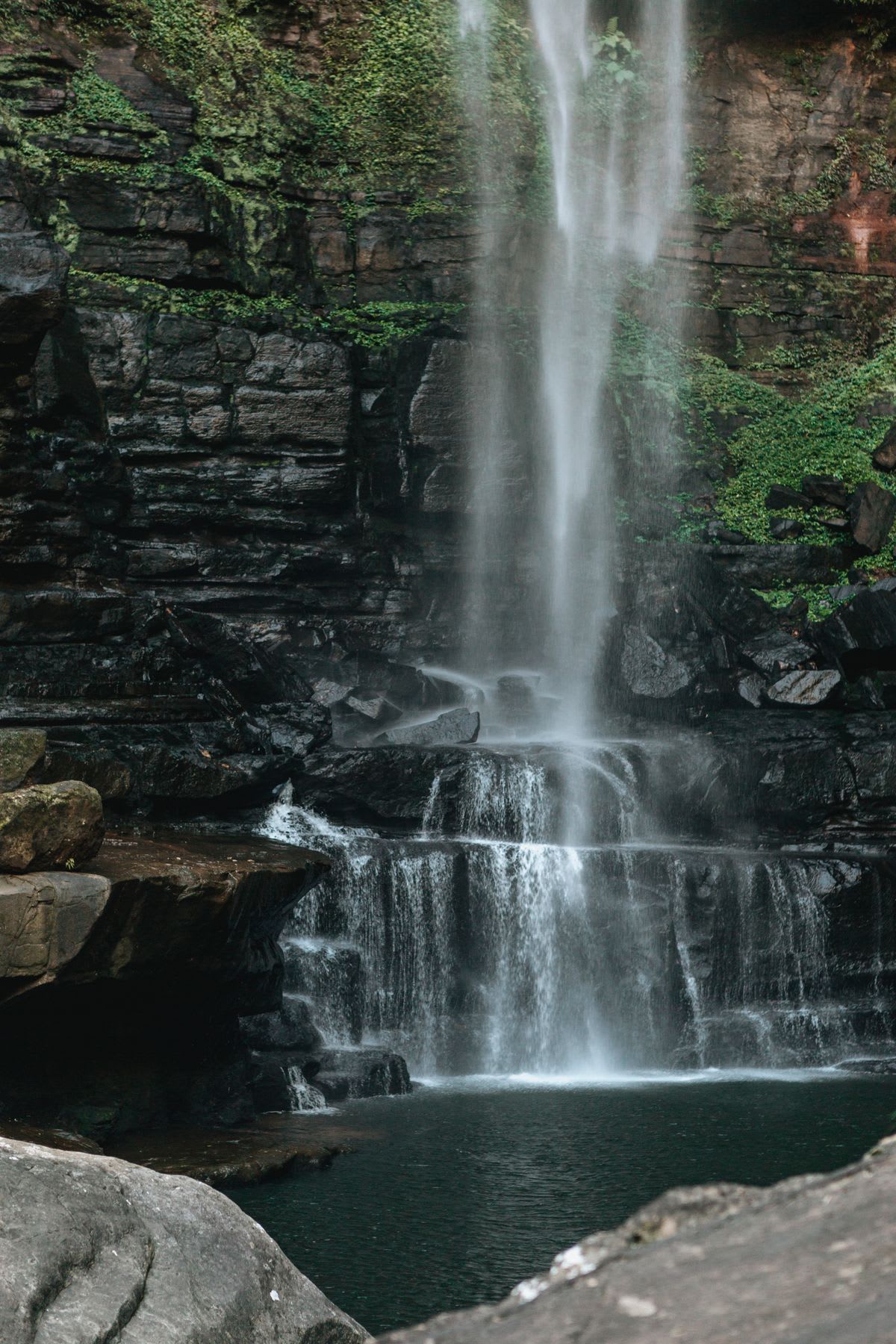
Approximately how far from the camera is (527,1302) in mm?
1461

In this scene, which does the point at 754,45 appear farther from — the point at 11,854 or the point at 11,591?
the point at 11,854

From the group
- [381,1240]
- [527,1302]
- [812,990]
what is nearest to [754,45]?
[812,990]

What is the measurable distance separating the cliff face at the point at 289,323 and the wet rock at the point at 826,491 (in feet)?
3.04

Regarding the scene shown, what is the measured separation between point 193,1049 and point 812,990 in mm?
7805

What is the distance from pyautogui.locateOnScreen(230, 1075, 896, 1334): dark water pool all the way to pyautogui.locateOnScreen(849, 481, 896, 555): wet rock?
11.9 meters

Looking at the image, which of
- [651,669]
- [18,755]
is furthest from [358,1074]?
[651,669]

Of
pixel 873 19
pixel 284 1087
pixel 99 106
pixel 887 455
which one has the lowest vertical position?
pixel 284 1087

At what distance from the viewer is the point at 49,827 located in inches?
370

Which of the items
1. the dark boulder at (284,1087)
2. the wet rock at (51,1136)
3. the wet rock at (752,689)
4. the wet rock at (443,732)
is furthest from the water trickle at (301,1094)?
the wet rock at (752,689)

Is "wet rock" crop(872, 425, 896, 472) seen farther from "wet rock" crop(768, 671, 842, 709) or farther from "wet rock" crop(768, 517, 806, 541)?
"wet rock" crop(768, 671, 842, 709)

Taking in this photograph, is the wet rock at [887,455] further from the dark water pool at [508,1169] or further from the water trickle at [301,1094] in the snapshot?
the water trickle at [301,1094]

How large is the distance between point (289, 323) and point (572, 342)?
5886mm

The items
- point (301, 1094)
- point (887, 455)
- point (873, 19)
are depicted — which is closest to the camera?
point (301, 1094)

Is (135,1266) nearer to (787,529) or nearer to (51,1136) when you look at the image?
(51,1136)
